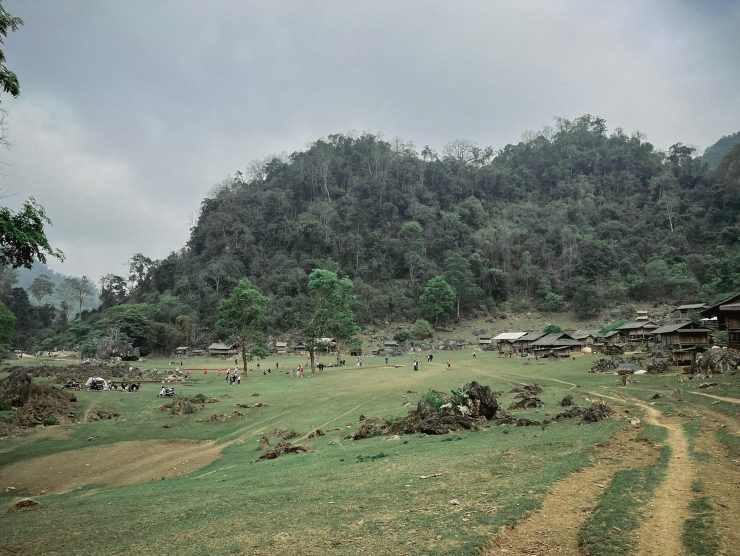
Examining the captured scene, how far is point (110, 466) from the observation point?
19.0 meters

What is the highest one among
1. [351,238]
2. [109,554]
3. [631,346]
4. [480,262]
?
[351,238]

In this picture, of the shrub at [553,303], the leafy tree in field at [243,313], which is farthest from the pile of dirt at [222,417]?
the shrub at [553,303]

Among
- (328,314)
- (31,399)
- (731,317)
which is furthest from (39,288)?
(731,317)

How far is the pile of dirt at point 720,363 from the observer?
28.1m

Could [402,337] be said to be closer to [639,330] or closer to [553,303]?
[553,303]

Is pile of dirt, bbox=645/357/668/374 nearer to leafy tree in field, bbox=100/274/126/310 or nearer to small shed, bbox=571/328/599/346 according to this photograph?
small shed, bbox=571/328/599/346

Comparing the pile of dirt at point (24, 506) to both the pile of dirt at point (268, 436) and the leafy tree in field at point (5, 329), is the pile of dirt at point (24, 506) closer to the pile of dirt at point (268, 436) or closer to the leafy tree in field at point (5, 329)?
the pile of dirt at point (268, 436)

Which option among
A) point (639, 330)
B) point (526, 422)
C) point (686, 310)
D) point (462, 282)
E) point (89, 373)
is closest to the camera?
point (526, 422)

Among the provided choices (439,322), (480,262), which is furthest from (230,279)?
(480,262)

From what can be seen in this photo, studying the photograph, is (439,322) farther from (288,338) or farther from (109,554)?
(109,554)

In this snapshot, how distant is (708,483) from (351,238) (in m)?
106

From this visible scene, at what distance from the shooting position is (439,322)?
9825cm

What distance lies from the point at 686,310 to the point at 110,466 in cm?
8622

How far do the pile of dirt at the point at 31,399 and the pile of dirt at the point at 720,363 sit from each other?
45.6 m
